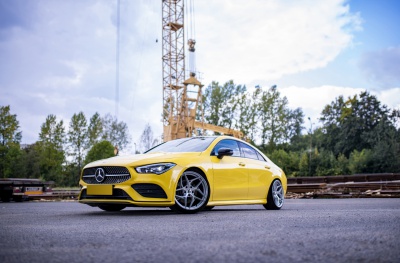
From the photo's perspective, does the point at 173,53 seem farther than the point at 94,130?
No

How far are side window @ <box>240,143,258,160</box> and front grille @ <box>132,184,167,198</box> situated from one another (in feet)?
7.75

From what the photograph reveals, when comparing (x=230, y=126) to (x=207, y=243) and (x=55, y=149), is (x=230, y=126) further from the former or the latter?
(x=207, y=243)

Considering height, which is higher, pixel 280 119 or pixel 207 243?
pixel 280 119

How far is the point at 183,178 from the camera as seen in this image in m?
7.71

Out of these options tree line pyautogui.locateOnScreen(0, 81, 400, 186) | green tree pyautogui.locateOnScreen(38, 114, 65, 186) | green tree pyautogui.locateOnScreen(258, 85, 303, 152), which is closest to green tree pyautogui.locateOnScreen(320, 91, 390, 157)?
tree line pyautogui.locateOnScreen(0, 81, 400, 186)

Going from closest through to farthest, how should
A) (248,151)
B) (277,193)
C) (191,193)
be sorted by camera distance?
(191,193)
(248,151)
(277,193)

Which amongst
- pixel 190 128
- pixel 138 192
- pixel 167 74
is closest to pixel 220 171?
pixel 138 192

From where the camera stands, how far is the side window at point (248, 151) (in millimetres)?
9148

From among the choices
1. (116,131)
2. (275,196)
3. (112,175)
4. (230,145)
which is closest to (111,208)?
(112,175)

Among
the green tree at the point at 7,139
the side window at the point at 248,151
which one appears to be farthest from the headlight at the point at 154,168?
the green tree at the point at 7,139

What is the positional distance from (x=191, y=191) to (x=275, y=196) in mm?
2412

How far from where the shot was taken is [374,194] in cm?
1672

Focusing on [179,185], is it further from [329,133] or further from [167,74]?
[329,133]

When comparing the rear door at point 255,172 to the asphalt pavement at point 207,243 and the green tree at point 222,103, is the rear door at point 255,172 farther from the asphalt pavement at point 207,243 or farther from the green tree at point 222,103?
the green tree at point 222,103
